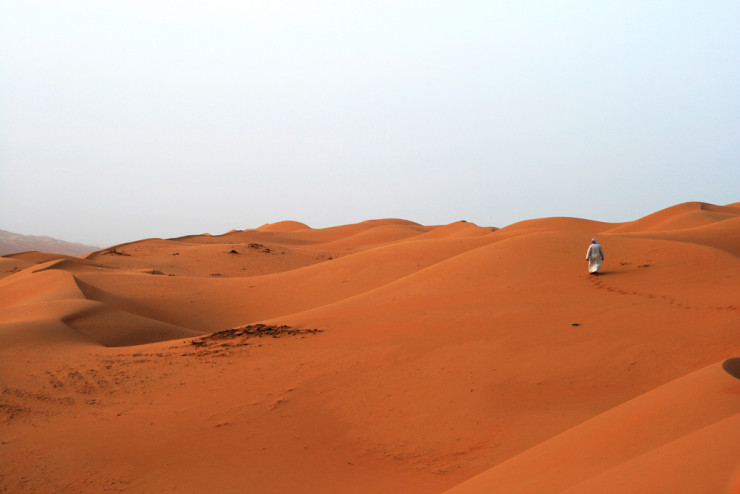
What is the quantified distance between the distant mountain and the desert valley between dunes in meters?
81.6

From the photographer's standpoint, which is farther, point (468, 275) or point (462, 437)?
point (468, 275)

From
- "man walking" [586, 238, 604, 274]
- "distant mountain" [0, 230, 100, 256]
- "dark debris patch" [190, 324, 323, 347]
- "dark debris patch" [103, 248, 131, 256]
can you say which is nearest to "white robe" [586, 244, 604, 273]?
"man walking" [586, 238, 604, 274]

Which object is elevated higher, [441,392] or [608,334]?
[608,334]

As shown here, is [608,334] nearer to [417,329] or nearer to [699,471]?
[417,329]

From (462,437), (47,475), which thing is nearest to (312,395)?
(462,437)

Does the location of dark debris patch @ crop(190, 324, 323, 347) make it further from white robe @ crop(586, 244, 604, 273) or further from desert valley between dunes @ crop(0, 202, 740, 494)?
white robe @ crop(586, 244, 604, 273)

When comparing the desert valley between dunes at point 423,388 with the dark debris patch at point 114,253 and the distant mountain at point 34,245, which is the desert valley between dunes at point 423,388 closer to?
the dark debris patch at point 114,253

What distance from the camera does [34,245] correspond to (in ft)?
299

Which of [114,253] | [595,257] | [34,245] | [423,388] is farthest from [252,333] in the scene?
[34,245]

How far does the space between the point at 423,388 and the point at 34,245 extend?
99.2 metres

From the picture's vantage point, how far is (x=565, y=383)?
25.2ft

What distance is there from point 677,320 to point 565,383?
122 inches

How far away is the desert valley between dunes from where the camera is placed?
4938 mm

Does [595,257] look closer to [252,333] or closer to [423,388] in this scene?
[423,388]
